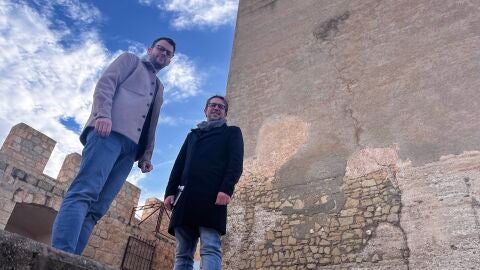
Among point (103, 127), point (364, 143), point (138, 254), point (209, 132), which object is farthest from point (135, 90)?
point (138, 254)

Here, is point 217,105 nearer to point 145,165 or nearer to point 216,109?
point 216,109

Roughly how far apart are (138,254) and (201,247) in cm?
742

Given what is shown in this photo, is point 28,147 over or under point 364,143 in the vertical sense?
over

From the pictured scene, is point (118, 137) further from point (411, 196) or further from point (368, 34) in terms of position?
point (368, 34)

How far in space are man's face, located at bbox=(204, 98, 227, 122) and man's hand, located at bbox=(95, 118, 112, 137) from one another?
89 centimetres

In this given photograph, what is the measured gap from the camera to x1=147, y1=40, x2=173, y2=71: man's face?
10.0 feet

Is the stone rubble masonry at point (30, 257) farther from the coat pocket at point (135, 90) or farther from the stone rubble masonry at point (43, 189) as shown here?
the stone rubble masonry at point (43, 189)

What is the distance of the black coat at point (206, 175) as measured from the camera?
246cm

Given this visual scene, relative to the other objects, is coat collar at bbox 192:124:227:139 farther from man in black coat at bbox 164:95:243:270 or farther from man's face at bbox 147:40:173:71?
man's face at bbox 147:40:173:71

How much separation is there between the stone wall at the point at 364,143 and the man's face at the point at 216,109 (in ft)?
8.34

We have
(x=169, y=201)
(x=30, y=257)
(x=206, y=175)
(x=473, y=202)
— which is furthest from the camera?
(x=473, y=202)

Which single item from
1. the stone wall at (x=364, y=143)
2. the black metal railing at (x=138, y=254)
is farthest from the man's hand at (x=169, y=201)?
the black metal railing at (x=138, y=254)

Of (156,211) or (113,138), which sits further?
(156,211)

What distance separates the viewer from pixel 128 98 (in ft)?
8.92
